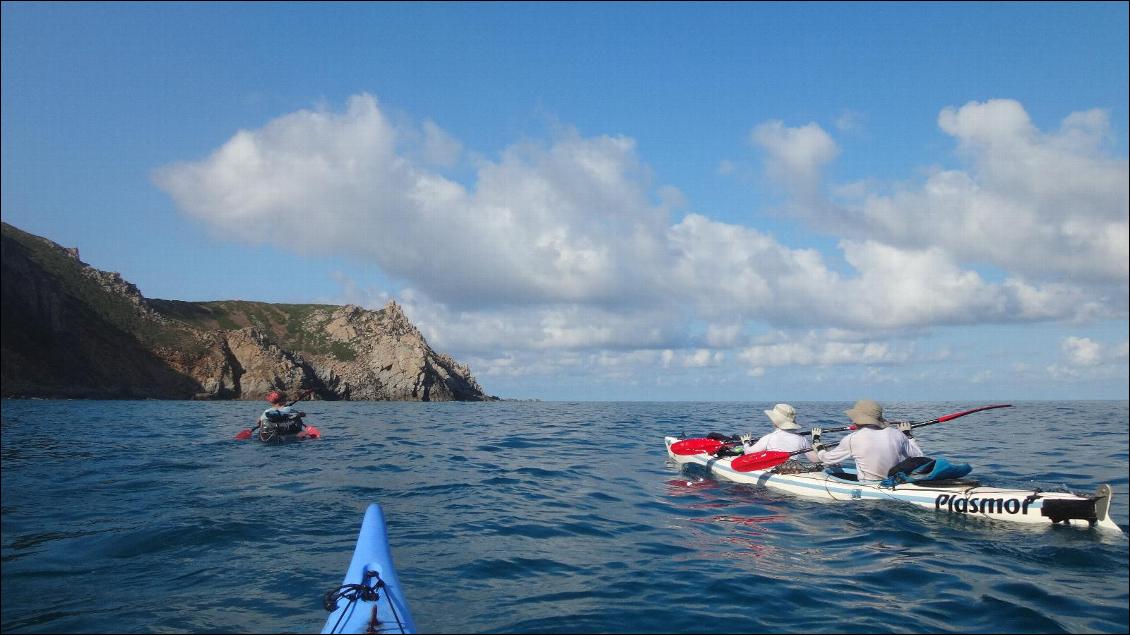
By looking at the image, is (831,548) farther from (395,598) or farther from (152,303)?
(152,303)

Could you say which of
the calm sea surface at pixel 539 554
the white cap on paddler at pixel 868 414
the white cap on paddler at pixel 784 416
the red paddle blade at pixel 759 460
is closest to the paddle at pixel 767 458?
the red paddle blade at pixel 759 460

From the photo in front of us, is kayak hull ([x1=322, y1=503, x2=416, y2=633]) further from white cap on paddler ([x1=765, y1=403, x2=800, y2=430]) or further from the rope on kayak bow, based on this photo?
white cap on paddler ([x1=765, y1=403, x2=800, y2=430])

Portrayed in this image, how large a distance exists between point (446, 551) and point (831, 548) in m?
5.65

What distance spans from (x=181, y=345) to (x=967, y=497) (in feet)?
387

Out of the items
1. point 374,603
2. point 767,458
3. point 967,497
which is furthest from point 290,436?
point 967,497

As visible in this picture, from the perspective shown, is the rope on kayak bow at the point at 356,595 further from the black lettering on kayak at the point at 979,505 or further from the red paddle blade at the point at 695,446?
the red paddle blade at the point at 695,446

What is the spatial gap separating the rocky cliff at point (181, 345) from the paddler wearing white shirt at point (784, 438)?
302 ft

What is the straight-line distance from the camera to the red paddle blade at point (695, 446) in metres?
17.0

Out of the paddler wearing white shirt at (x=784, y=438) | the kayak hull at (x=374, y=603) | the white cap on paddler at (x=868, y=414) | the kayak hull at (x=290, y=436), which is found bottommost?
the kayak hull at (x=290, y=436)

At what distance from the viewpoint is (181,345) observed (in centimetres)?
10319

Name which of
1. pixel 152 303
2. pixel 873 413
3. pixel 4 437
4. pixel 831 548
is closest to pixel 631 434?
pixel 873 413

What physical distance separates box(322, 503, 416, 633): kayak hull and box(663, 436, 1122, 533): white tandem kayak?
31.1 feet

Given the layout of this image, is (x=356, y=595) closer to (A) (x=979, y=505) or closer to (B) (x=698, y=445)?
(A) (x=979, y=505)

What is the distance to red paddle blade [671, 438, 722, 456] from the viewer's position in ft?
55.8
